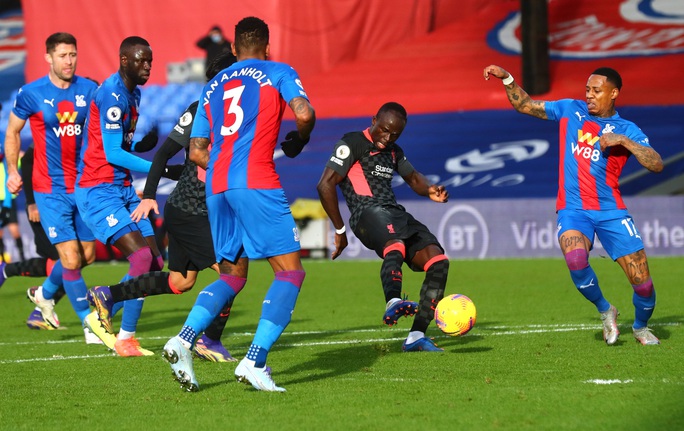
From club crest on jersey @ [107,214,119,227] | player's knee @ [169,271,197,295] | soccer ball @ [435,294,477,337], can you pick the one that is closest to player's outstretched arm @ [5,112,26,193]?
club crest on jersey @ [107,214,119,227]

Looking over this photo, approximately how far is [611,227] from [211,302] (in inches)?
136

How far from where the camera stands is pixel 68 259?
1003cm

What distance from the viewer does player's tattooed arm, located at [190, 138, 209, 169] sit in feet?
22.6

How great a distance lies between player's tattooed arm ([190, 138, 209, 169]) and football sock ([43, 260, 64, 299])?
468cm

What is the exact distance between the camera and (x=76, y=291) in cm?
1004

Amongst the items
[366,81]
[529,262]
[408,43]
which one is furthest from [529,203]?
[408,43]

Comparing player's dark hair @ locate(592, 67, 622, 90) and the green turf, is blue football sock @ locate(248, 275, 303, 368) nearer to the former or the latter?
the green turf

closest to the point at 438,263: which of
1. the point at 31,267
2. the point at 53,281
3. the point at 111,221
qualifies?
the point at 111,221

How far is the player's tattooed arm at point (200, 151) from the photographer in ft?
22.6

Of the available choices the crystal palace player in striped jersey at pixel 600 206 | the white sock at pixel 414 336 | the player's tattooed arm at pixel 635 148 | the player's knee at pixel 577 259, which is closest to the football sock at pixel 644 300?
the crystal palace player in striped jersey at pixel 600 206

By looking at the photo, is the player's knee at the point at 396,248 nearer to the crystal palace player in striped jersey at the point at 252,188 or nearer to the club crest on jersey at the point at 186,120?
the club crest on jersey at the point at 186,120

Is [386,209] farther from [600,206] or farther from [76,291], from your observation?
[76,291]

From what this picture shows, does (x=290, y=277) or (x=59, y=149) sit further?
(x=59, y=149)

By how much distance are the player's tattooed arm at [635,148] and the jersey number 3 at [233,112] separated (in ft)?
9.70
